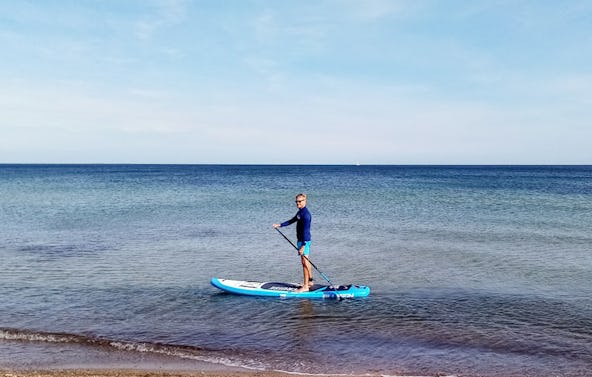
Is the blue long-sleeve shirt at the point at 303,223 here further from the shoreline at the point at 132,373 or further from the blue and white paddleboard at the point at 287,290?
the shoreline at the point at 132,373

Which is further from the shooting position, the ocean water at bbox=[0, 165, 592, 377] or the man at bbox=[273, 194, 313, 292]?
the man at bbox=[273, 194, 313, 292]

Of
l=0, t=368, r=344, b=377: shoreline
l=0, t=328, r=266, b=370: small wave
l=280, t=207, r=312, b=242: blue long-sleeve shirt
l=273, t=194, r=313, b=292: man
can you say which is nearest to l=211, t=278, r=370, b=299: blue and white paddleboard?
l=273, t=194, r=313, b=292: man

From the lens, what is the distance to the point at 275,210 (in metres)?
36.4

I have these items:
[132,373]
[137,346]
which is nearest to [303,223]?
[137,346]

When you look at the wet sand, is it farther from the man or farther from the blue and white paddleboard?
the man

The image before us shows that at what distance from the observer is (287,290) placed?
13.4 m

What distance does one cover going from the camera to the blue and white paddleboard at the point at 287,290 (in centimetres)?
1316

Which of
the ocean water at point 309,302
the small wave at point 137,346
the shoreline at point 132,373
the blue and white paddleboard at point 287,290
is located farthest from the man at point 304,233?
the shoreline at point 132,373

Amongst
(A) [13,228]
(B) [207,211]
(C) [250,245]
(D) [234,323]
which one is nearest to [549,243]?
(C) [250,245]

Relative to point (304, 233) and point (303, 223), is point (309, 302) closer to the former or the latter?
point (304, 233)

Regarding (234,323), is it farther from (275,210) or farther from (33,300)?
(275,210)

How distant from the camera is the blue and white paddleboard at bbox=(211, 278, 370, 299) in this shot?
43.2 feet

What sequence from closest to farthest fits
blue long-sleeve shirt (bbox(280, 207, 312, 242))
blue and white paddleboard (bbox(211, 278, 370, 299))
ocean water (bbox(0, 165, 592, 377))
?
ocean water (bbox(0, 165, 592, 377))
blue and white paddleboard (bbox(211, 278, 370, 299))
blue long-sleeve shirt (bbox(280, 207, 312, 242))

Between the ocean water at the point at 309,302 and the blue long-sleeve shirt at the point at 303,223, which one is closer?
the ocean water at the point at 309,302
